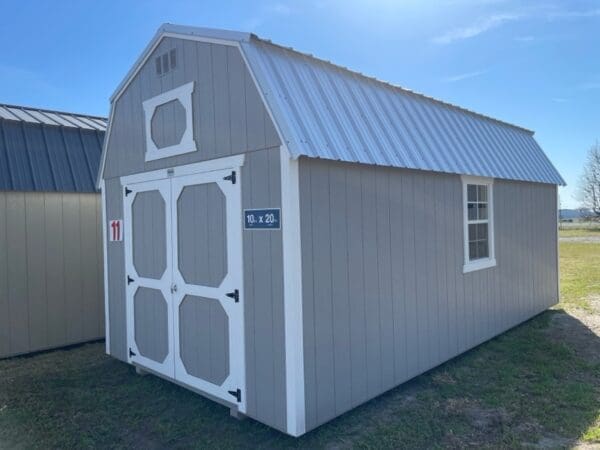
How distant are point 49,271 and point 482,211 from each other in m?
6.22

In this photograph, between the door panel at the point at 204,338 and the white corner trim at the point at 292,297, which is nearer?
the white corner trim at the point at 292,297

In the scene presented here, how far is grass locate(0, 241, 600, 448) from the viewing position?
3.35 metres

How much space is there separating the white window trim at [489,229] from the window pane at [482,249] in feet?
0.18

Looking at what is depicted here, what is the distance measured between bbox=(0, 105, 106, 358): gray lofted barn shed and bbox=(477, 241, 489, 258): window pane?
18.5ft

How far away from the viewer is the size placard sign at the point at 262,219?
327 centimetres

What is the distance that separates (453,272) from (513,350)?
149cm

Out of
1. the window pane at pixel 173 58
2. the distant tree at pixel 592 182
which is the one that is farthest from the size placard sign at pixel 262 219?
the distant tree at pixel 592 182

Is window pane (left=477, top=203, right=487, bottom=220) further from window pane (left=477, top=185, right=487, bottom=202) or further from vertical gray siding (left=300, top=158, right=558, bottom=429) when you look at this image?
vertical gray siding (left=300, top=158, right=558, bottom=429)

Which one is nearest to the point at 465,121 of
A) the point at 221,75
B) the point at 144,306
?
the point at 221,75

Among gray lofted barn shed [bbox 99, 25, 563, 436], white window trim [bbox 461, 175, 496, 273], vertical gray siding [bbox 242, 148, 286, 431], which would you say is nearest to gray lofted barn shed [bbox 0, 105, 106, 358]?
gray lofted barn shed [bbox 99, 25, 563, 436]

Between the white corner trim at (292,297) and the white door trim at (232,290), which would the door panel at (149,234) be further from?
the white corner trim at (292,297)

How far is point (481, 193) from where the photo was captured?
5.82 metres

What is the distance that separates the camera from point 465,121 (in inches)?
232

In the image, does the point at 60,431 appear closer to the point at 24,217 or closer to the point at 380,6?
the point at 24,217
